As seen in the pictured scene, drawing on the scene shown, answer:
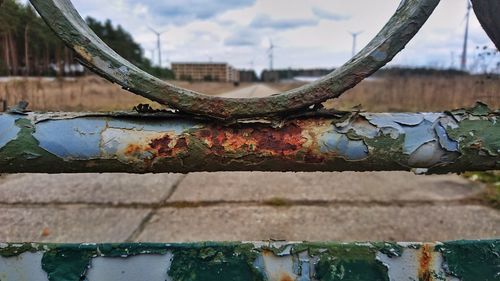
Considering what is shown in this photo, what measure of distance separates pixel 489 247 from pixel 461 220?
194 cm

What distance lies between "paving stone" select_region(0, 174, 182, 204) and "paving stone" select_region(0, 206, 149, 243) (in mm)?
177

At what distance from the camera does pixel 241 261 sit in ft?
2.07

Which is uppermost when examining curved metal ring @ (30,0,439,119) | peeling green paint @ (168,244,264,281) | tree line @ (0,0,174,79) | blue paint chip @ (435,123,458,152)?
tree line @ (0,0,174,79)

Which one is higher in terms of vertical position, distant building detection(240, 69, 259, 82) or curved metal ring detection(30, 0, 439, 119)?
distant building detection(240, 69, 259, 82)

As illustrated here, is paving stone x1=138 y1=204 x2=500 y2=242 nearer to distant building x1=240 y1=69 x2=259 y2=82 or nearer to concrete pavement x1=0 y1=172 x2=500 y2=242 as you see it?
concrete pavement x1=0 y1=172 x2=500 y2=242

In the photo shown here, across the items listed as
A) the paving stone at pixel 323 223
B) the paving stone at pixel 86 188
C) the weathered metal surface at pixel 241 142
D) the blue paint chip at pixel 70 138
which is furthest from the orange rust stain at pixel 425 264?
the paving stone at pixel 86 188

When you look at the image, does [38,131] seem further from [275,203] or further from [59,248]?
[275,203]

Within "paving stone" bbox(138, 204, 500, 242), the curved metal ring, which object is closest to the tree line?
the curved metal ring

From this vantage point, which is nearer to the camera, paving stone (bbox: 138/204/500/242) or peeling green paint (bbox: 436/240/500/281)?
peeling green paint (bbox: 436/240/500/281)

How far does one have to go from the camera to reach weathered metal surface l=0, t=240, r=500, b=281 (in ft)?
2.06

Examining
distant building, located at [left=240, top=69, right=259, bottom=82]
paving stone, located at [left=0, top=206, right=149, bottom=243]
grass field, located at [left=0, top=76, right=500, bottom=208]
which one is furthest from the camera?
distant building, located at [left=240, top=69, right=259, bottom=82]

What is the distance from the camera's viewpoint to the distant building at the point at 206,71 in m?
65.6

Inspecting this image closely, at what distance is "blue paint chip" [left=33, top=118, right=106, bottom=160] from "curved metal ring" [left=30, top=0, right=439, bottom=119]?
8cm

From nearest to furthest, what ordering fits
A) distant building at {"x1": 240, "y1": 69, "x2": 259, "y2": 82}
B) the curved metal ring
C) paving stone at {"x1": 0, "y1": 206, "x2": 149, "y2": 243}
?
the curved metal ring → paving stone at {"x1": 0, "y1": 206, "x2": 149, "y2": 243} → distant building at {"x1": 240, "y1": 69, "x2": 259, "y2": 82}
